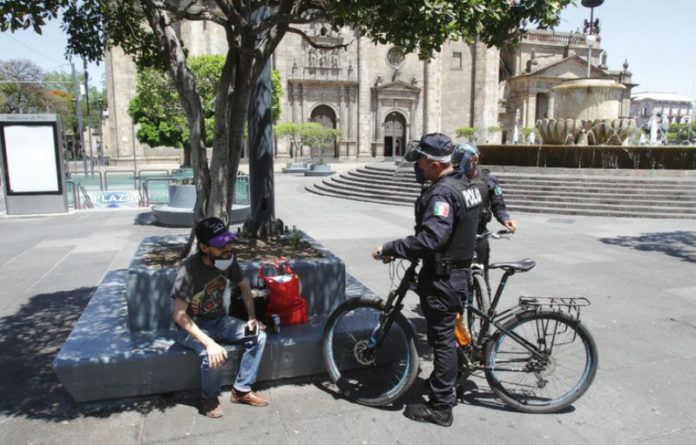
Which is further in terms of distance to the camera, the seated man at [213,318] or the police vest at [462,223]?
the seated man at [213,318]

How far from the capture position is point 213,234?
10.6 ft

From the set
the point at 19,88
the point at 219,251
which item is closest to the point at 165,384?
the point at 219,251

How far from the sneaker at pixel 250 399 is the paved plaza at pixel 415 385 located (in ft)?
0.15

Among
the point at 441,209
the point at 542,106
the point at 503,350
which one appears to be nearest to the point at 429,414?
the point at 503,350

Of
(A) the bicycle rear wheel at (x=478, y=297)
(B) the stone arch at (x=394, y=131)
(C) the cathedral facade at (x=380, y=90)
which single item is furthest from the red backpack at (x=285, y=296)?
(B) the stone arch at (x=394, y=131)

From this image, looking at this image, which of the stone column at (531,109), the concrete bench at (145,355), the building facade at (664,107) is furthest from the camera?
the building facade at (664,107)

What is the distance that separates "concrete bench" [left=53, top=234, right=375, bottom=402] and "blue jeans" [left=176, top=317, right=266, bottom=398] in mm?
90

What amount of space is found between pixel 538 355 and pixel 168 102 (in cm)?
2359

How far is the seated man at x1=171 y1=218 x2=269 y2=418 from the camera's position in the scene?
3.19 m

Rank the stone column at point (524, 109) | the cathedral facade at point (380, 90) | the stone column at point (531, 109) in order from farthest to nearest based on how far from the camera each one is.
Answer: the stone column at point (524, 109) → the stone column at point (531, 109) → the cathedral facade at point (380, 90)

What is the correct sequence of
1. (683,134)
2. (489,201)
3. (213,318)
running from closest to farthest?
(213,318), (489,201), (683,134)

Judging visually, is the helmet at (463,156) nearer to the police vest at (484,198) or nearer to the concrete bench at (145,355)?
the police vest at (484,198)

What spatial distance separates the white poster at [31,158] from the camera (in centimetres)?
1246

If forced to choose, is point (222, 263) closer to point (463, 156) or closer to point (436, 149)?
point (436, 149)
